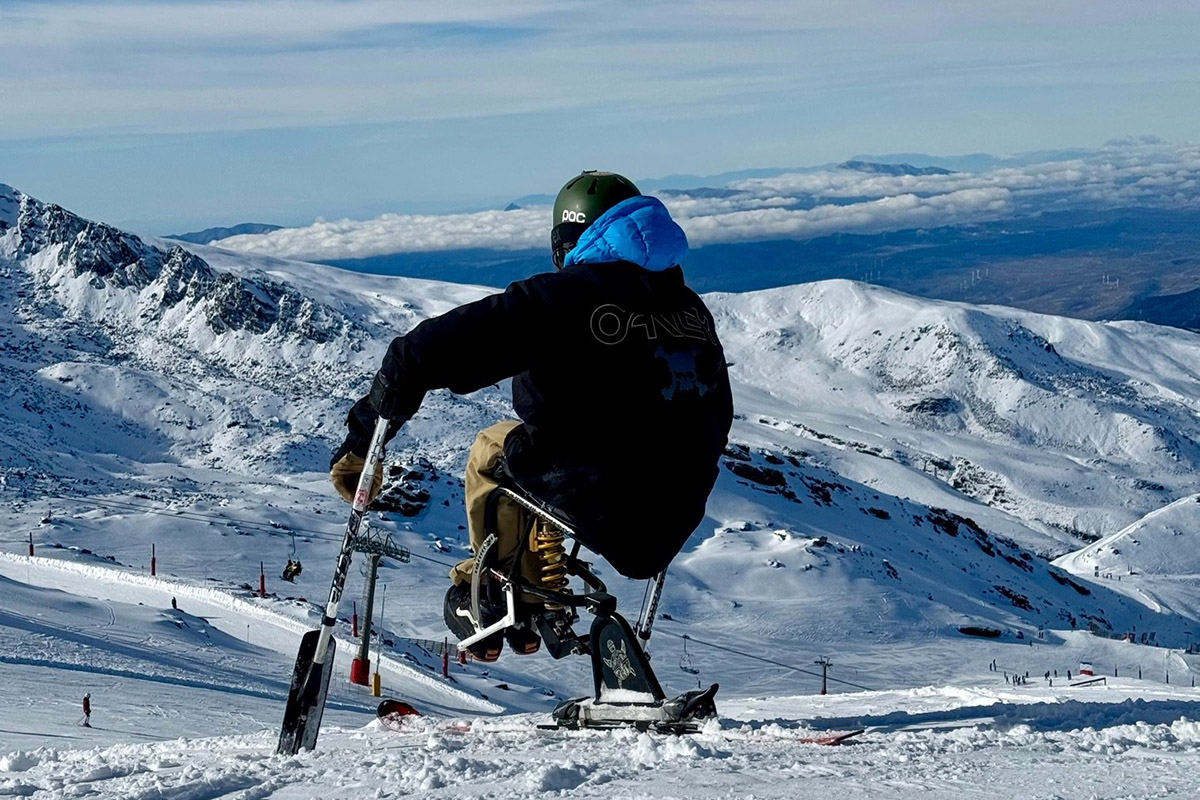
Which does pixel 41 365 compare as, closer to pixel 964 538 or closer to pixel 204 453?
pixel 204 453

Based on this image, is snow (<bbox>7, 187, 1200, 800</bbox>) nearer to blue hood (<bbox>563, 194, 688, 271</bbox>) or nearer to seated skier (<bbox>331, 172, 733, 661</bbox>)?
seated skier (<bbox>331, 172, 733, 661</bbox>)

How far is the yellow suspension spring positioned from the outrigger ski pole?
0.95 metres

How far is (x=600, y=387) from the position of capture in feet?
19.2

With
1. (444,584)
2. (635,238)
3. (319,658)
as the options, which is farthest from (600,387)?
(444,584)

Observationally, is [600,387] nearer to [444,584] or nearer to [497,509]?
[497,509]

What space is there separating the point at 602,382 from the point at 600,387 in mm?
26

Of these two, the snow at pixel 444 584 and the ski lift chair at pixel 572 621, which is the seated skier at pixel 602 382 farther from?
the snow at pixel 444 584

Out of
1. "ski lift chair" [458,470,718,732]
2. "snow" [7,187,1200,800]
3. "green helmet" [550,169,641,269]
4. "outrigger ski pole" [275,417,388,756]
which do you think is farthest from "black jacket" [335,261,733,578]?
"snow" [7,187,1200,800]

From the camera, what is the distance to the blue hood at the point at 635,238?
6008mm

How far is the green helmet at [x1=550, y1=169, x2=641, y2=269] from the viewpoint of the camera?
21.4 feet

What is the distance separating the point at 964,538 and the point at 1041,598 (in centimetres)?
1314

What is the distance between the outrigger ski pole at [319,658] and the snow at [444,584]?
0.17 metres

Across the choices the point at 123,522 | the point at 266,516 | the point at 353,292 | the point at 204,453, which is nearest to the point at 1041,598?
the point at 266,516

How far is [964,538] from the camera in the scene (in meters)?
87.1
